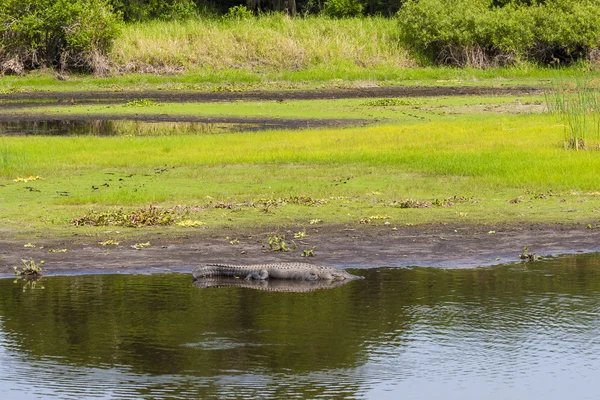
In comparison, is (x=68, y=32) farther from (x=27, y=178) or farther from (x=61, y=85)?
(x=27, y=178)

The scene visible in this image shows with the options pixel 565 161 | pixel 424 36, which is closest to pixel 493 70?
pixel 424 36

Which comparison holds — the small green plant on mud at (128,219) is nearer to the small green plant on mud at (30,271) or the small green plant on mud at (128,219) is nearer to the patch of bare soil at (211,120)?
the small green plant on mud at (30,271)

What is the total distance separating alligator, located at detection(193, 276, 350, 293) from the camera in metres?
11.1

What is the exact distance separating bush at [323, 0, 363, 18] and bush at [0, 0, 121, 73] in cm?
1375

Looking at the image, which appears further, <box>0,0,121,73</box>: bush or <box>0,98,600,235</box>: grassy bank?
<box>0,0,121,73</box>: bush

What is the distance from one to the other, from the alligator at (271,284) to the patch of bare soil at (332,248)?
85cm

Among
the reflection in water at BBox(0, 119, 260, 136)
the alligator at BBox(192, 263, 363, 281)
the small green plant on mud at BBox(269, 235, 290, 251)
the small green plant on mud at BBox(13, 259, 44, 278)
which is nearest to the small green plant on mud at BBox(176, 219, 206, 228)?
the small green plant on mud at BBox(269, 235, 290, 251)

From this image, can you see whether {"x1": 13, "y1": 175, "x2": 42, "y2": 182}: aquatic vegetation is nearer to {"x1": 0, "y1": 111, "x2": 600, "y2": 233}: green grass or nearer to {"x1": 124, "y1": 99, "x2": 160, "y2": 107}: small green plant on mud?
{"x1": 0, "y1": 111, "x2": 600, "y2": 233}: green grass

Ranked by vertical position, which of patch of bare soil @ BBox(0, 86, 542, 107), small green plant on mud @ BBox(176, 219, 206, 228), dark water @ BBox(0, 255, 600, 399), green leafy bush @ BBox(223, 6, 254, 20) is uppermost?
green leafy bush @ BBox(223, 6, 254, 20)

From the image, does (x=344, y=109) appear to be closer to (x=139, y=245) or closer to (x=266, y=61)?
(x=266, y=61)

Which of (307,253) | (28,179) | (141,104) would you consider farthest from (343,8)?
(307,253)

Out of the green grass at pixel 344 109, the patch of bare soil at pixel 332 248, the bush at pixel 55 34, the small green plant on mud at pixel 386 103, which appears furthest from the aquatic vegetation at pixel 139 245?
the bush at pixel 55 34

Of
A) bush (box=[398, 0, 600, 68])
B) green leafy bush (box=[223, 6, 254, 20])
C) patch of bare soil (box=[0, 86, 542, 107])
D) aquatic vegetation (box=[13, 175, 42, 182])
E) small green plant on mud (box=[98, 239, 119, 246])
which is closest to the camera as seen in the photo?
small green plant on mud (box=[98, 239, 119, 246])

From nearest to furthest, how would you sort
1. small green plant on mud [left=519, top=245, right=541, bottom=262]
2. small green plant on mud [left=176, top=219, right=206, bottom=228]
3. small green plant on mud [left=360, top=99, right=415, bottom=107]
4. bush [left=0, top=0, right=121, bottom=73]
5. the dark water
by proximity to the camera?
1. the dark water
2. small green plant on mud [left=519, top=245, right=541, bottom=262]
3. small green plant on mud [left=176, top=219, right=206, bottom=228]
4. small green plant on mud [left=360, top=99, right=415, bottom=107]
5. bush [left=0, top=0, right=121, bottom=73]
